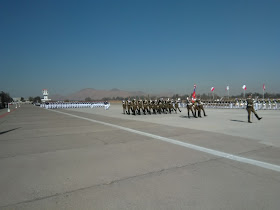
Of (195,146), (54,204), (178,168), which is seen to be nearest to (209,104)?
(195,146)

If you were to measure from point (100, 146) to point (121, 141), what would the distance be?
94cm

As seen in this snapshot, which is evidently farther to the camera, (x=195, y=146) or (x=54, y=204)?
(x=195, y=146)

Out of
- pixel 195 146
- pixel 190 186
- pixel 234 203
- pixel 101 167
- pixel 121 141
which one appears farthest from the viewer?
pixel 121 141

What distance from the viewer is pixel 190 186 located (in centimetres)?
357

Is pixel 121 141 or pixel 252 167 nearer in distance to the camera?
pixel 252 167

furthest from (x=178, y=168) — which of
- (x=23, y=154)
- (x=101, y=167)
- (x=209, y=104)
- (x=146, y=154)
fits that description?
(x=209, y=104)

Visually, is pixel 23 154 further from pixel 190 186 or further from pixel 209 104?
pixel 209 104

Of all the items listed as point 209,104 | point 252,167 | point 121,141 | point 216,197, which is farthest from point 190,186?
point 209,104

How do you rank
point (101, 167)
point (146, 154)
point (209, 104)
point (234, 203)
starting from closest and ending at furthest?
point (234, 203) < point (101, 167) < point (146, 154) < point (209, 104)

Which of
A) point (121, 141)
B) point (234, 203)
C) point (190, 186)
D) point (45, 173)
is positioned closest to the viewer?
point (234, 203)

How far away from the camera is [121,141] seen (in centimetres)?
731

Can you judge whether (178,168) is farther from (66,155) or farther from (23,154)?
(23,154)

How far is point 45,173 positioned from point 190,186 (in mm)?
2984

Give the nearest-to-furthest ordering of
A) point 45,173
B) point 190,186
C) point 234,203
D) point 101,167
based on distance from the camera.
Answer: point 234,203
point 190,186
point 45,173
point 101,167
